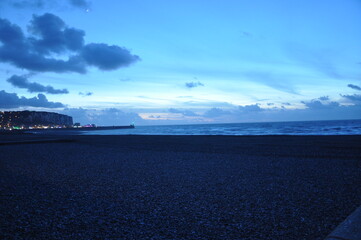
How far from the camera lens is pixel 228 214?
4.16m

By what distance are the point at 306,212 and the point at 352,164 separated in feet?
21.7

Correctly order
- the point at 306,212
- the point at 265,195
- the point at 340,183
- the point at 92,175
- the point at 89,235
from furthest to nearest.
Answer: the point at 92,175
the point at 340,183
the point at 265,195
the point at 306,212
the point at 89,235

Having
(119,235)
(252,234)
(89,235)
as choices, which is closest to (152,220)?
(119,235)

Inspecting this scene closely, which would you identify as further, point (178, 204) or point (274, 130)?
point (274, 130)

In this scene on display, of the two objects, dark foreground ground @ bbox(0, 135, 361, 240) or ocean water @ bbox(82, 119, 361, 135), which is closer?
dark foreground ground @ bbox(0, 135, 361, 240)

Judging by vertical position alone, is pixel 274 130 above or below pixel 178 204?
above

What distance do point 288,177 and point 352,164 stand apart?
155 inches

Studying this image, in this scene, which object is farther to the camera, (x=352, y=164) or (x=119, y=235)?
(x=352, y=164)

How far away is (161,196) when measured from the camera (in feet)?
17.4

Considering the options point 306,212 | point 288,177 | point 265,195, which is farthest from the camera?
point 288,177

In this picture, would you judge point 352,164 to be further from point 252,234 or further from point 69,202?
point 69,202

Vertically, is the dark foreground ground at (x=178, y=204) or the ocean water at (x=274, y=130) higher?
the ocean water at (x=274, y=130)

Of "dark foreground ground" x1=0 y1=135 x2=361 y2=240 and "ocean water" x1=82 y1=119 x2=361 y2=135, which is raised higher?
"ocean water" x1=82 y1=119 x2=361 y2=135

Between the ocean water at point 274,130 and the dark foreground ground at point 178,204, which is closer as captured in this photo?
the dark foreground ground at point 178,204
